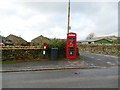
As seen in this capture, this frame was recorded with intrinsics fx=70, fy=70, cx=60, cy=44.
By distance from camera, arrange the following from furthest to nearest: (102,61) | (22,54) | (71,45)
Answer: (71,45) → (22,54) → (102,61)

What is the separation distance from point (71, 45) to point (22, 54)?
18.7 ft

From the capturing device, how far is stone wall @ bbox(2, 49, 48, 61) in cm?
761

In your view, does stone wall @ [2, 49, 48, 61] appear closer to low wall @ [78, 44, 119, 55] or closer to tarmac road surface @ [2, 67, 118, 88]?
tarmac road surface @ [2, 67, 118, 88]

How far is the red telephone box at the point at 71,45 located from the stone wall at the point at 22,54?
2652 millimetres

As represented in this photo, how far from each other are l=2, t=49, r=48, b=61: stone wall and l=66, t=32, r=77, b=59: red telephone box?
2.65 metres

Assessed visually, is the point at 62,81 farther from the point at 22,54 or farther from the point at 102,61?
the point at 22,54

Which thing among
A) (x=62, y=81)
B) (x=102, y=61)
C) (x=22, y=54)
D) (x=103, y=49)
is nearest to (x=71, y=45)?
(x=102, y=61)

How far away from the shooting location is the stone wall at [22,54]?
761cm

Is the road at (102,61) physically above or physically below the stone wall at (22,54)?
below

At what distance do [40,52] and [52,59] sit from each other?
5.32ft

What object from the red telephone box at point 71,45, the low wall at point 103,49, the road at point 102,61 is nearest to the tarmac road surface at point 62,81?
the road at point 102,61

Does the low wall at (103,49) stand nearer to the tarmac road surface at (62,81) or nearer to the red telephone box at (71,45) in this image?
the red telephone box at (71,45)

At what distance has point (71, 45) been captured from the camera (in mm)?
8273

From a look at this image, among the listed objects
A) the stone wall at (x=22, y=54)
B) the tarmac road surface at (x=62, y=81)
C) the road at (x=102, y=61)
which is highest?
the stone wall at (x=22, y=54)
